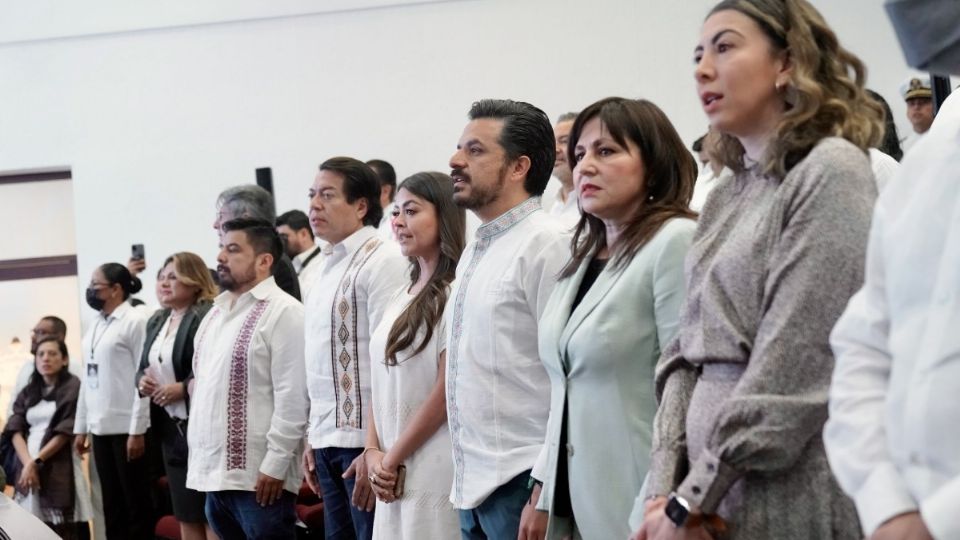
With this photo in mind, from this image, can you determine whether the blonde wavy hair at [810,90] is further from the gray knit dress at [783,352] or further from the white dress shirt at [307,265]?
the white dress shirt at [307,265]

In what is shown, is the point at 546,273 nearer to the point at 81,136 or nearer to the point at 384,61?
the point at 384,61

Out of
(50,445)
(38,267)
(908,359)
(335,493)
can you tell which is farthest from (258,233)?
(38,267)

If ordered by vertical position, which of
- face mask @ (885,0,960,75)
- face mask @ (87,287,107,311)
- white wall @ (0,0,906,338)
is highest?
white wall @ (0,0,906,338)

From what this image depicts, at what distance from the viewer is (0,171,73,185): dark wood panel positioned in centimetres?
812

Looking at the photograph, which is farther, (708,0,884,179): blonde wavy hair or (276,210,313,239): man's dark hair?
(276,210,313,239): man's dark hair

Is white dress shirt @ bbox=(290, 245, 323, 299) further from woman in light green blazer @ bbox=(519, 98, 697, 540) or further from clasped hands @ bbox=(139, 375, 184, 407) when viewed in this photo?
woman in light green blazer @ bbox=(519, 98, 697, 540)

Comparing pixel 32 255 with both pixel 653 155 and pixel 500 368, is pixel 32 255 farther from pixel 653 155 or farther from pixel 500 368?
pixel 653 155

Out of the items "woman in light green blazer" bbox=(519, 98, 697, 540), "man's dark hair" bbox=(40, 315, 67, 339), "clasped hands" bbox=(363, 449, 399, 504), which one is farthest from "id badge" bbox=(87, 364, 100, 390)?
"woman in light green blazer" bbox=(519, 98, 697, 540)

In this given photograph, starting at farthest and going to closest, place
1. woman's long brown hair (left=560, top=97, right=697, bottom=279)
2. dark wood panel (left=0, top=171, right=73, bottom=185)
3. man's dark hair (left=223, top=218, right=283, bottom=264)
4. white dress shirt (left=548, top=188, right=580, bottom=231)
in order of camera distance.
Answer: dark wood panel (left=0, top=171, right=73, bottom=185) < white dress shirt (left=548, top=188, right=580, bottom=231) < man's dark hair (left=223, top=218, right=283, bottom=264) < woman's long brown hair (left=560, top=97, right=697, bottom=279)

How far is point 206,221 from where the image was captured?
775 centimetres

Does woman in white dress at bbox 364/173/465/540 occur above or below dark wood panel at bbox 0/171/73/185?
below

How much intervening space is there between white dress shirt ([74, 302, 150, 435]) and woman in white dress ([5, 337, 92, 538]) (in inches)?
5.8

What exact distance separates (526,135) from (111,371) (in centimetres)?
393

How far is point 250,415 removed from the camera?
159 inches
